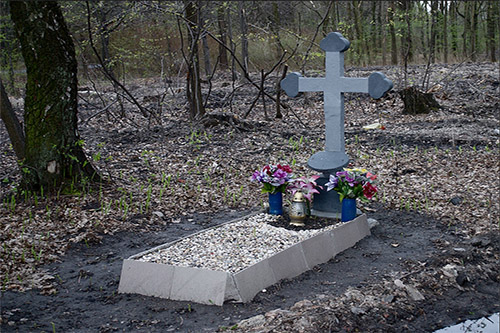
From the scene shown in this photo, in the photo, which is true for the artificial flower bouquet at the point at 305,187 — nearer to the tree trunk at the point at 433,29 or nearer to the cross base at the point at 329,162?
the cross base at the point at 329,162

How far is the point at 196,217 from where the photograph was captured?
6250 mm

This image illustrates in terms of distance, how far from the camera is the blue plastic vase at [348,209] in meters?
5.32

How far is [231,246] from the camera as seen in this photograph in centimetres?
473

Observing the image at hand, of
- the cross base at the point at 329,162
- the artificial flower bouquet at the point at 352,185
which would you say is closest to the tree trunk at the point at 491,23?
the cross base at the point at 329,162

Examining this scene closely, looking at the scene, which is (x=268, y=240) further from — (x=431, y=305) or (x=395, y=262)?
(x=431, y=305)

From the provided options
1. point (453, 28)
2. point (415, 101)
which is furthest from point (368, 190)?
point (453, 28)

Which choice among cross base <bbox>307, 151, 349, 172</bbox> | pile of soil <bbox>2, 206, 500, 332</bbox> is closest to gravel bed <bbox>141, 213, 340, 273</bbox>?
pile of soil <bbox>2, 206, 500, 332</bbox>

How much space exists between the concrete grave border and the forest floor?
0.09m

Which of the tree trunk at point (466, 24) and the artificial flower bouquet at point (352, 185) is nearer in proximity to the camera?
the artificial flower bouquet at point (352, 185)

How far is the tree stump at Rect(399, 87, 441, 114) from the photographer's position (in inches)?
437

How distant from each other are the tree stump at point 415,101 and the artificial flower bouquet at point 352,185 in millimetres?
6284

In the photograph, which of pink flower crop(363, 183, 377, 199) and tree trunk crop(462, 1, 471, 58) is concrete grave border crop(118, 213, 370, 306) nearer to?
pink flower crop(363, 183, 377, 199)

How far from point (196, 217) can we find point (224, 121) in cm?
374

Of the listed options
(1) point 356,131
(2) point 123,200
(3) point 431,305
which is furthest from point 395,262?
(1) point 356,131
